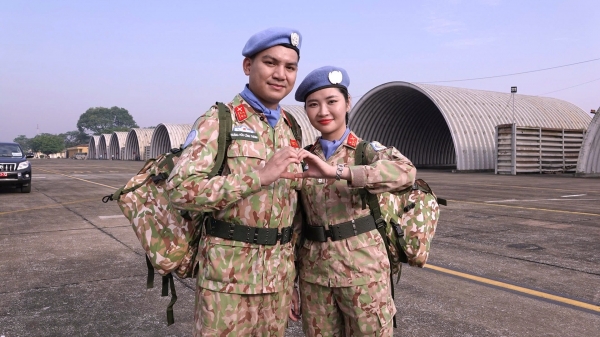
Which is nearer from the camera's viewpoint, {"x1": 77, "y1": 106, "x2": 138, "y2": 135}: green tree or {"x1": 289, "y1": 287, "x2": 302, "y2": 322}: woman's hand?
{"x1": 289, "y1": 287, "x2": 302, "y2": 322}: woman's hand

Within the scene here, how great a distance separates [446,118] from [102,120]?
18281 cm

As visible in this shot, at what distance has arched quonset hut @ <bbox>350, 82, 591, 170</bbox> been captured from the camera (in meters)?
27.2

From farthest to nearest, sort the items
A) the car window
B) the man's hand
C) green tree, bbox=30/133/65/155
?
green tree, bbox=30/133/65/155, the car window, the man's hand

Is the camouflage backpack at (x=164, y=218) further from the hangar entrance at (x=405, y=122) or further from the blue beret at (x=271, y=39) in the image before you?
the hangar entrance at (x=405, y=122)

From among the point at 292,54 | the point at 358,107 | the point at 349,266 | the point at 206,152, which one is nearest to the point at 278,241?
the point at 349,266

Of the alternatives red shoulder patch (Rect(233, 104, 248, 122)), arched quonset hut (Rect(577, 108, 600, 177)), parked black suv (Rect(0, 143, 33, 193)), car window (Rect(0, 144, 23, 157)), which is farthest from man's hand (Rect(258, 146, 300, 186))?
arched quonset hut (Rect(577, 108, 600, 177))

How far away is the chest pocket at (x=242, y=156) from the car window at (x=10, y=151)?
15.6 m

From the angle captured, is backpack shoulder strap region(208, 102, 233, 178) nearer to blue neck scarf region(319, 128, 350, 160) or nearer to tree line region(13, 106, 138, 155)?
blue neck scarf region(319, 128, 350, 160)

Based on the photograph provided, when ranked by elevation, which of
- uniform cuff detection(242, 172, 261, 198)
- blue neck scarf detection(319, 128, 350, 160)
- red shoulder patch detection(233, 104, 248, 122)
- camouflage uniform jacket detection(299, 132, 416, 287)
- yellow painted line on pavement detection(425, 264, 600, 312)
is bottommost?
yellow painted line on pavement detection(425, 264, 600, 312)

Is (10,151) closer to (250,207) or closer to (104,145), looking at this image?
(250,207)

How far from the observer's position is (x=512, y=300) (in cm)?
453

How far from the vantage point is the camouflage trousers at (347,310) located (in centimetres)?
230

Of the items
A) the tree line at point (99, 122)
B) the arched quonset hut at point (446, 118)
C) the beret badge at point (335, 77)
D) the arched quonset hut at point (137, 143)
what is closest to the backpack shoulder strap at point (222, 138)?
the beret badge at point (335, 77)

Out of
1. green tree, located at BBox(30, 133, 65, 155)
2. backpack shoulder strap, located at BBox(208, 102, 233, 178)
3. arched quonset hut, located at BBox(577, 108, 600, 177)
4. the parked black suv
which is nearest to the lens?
backpack shoulder strap, located at BBox(208, 102, 233, 178)
